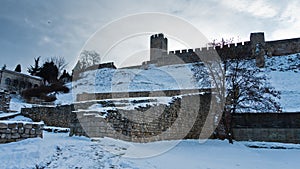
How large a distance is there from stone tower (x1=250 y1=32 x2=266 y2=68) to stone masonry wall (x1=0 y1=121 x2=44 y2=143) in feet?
88.7

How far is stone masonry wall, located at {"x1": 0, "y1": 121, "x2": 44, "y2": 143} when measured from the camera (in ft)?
17.0

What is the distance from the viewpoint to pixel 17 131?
17.5 ft

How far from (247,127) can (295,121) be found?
2.44 m

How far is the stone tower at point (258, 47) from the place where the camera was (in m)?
28.9

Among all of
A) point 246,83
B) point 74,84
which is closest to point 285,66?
point 246,83

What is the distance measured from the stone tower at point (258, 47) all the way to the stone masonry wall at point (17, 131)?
88.7 ft

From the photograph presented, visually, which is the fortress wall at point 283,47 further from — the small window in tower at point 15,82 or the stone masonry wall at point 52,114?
the small window in tower at point 15,82

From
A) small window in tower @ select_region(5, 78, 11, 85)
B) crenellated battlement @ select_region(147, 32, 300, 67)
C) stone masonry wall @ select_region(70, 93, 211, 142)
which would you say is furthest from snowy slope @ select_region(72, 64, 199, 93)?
stone masonry wall @ select_region(70, 93, 211, 142)

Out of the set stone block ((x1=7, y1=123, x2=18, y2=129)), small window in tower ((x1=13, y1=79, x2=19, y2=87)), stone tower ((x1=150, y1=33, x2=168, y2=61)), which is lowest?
stone block ((x1=7, y1=123, x2=18, y2=129))

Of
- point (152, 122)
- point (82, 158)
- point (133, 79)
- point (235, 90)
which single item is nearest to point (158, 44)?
point (133, 79)

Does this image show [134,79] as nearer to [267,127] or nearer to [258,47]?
[258,47]

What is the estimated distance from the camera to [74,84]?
31000 mm

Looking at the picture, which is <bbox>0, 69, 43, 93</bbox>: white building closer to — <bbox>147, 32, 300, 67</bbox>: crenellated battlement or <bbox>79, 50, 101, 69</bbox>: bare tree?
<bbox>79, 50, 101, 69</bbox>: bare tree

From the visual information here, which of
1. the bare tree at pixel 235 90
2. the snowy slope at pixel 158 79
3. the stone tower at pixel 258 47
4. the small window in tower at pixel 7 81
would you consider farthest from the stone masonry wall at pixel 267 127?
the small window in tower at pixel 7 81
